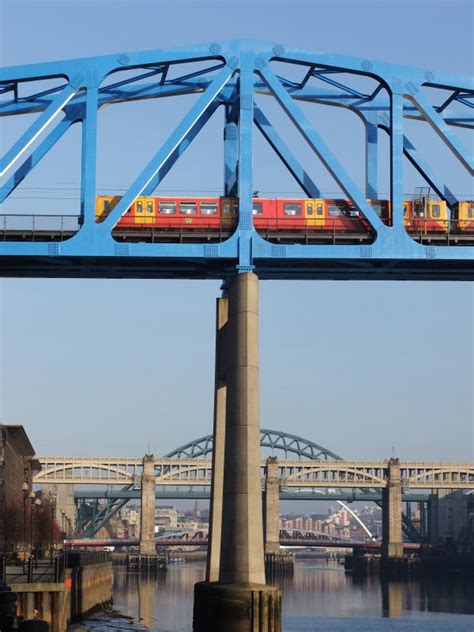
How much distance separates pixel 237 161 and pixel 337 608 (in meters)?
69.8

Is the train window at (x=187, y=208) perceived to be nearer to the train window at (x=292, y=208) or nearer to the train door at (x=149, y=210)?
the train door at (x=149, y=210)

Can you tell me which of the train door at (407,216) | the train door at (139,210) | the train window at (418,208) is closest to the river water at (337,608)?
the train door at (139,210)

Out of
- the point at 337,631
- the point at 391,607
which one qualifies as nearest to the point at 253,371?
the point at 337,631

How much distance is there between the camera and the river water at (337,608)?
10550cm

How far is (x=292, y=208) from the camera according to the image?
72.6 metres

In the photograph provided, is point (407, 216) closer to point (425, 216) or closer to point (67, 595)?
point (425, 216)

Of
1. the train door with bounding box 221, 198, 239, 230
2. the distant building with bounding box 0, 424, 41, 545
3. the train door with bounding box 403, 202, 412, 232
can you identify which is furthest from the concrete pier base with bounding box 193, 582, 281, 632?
the distant building with bounding box 0, 424, 41, 545

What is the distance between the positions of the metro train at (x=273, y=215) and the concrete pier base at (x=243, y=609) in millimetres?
19806

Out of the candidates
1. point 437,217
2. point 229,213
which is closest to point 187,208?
point 229,213

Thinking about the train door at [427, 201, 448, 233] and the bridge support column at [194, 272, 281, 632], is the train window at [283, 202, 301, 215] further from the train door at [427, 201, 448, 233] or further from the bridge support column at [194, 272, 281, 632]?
the bridge support column at [194, 272, 281, 632]

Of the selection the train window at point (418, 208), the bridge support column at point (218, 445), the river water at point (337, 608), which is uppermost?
the train window at point (418, 208)

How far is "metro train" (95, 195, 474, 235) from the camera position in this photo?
71688 millimetres

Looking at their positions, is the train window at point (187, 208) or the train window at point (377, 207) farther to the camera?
the train window at point (377, 207)

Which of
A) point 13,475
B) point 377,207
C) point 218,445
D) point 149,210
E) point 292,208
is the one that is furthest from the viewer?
point 13,475
